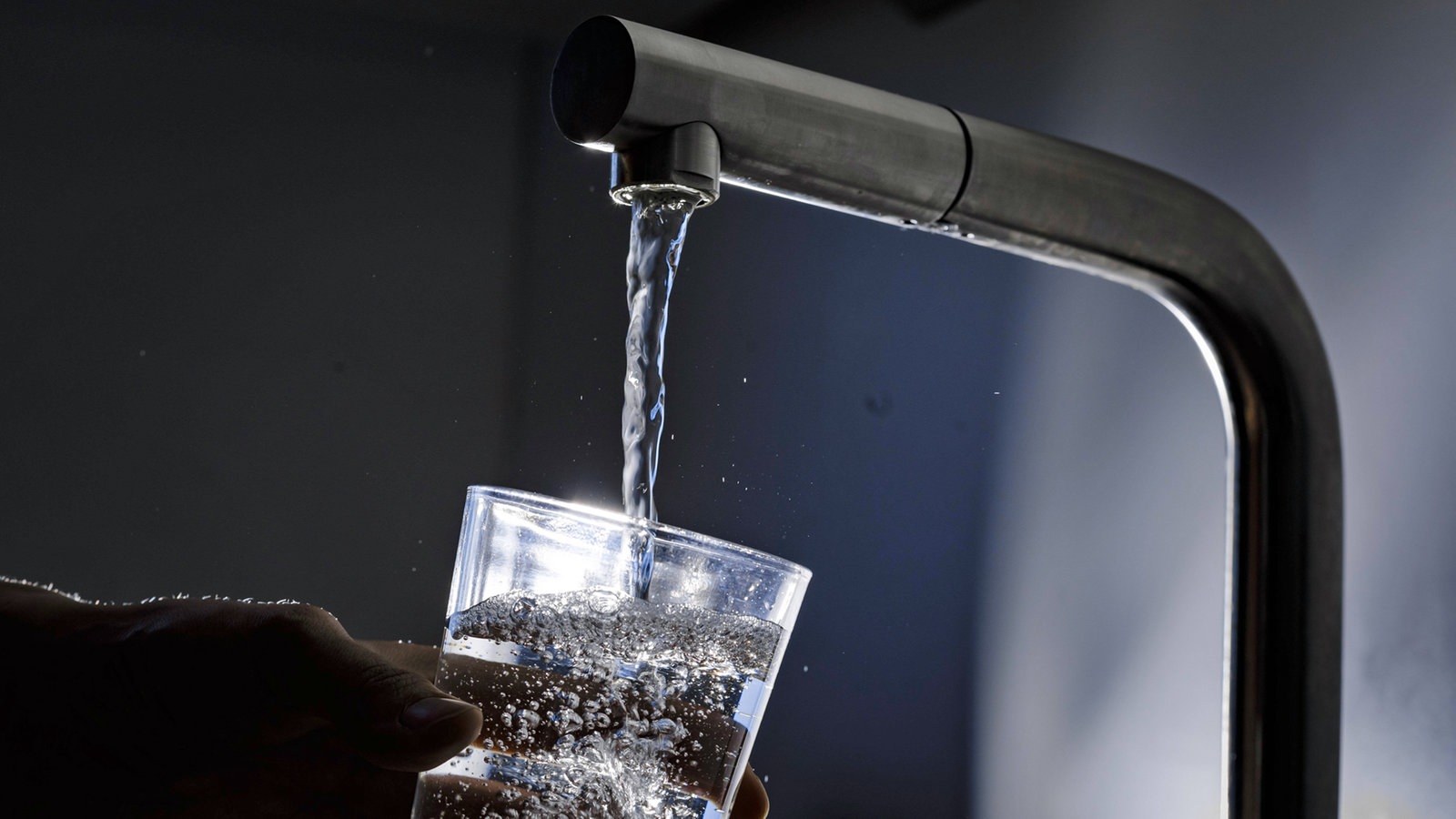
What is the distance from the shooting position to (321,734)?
611 millimetres

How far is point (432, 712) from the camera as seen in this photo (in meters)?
0.39

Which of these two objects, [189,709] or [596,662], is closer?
[596,662]

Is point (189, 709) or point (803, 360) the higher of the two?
point (803, 360)

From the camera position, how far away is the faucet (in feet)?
1.09

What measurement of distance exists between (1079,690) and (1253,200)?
2.11 ft

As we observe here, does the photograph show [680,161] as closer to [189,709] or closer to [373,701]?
[373,701]

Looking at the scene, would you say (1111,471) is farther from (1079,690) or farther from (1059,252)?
(1059,252)

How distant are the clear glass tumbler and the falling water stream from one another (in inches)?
0.5

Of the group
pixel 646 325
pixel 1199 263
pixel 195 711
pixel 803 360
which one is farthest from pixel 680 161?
pixel 803 360

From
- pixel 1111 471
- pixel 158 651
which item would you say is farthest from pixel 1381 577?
pixel 158 651

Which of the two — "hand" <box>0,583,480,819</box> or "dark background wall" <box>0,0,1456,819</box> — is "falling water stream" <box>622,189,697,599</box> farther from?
"dark background wall" <box>0,0,1456,819</box>

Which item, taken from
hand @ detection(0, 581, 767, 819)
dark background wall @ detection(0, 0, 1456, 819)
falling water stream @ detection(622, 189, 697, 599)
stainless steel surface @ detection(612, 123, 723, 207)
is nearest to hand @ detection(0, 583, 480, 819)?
hand @ detection(0, 581, 767, 819)

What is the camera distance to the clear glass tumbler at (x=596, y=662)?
0.36 meters

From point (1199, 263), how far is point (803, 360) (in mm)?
1010
